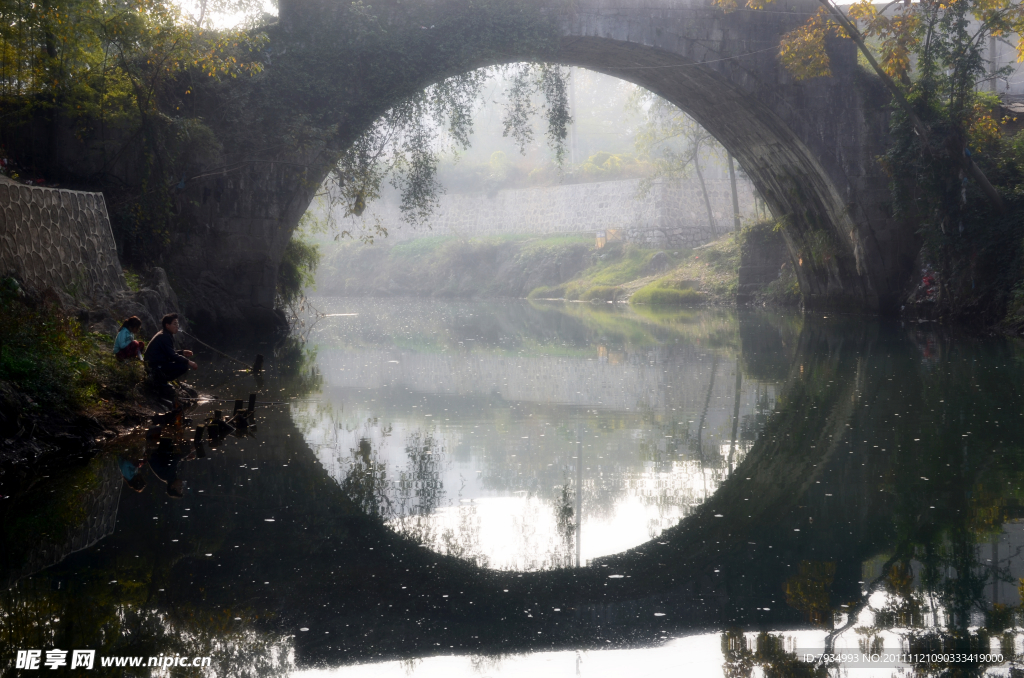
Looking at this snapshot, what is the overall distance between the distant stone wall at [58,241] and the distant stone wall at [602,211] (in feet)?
96.6

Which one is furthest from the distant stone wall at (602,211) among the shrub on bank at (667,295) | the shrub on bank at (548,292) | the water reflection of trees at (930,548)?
the water reflection of trees at (930,548)

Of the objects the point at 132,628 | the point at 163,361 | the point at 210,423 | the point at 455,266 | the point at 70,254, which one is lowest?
the point at 132,628

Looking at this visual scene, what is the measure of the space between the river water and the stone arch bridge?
808 centimetres

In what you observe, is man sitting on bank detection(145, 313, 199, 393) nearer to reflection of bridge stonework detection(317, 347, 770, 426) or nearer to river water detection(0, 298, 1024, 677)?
river water detection(0, 298, 1024, 677)

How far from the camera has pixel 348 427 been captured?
8172mm

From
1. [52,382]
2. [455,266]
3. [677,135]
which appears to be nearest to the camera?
[52,382]

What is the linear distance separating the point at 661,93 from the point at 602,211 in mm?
25233

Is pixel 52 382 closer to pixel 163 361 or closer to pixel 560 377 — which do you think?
pixel 163 361

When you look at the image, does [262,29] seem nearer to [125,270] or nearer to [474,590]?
[125,270]

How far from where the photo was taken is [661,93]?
20.8 m

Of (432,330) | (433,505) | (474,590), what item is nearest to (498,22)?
(432,330)

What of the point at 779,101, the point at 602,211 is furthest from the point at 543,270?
the point at 779,101

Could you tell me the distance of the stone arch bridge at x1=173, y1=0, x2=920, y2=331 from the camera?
16609mm

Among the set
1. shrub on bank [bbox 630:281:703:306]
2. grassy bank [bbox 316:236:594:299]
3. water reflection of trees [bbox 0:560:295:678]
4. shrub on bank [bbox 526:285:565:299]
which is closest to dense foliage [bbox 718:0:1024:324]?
shrub on bank [bbox 630:281:703:306]
